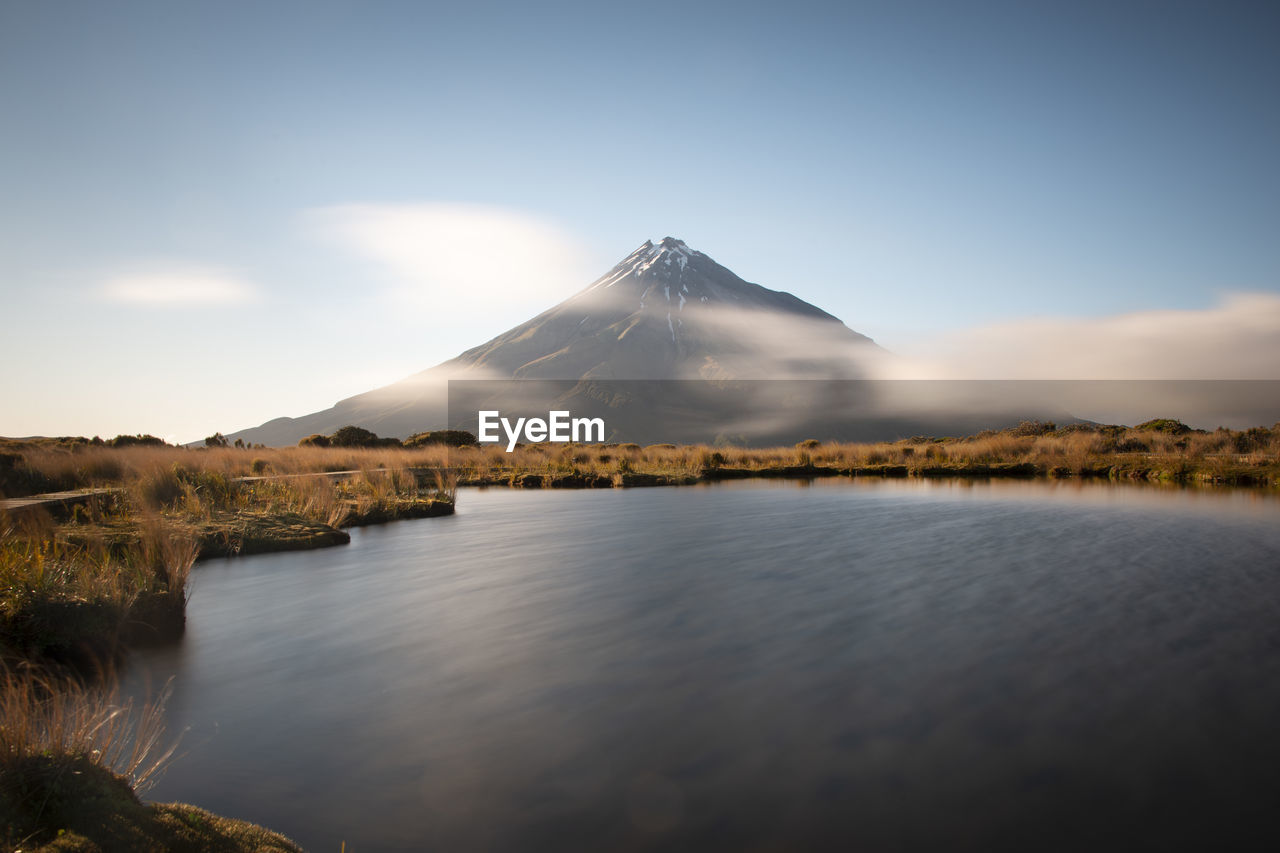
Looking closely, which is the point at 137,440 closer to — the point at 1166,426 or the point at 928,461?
the point at 928,461

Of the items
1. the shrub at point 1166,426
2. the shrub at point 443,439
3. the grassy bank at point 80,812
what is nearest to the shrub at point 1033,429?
the shrub at point 1166,426

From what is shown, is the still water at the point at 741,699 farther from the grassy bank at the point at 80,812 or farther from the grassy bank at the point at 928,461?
the grassy bank at the point at 928,461

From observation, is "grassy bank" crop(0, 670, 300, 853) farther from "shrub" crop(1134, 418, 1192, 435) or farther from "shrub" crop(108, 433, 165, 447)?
"shrub" crop(1134, 418, 1192, 435)

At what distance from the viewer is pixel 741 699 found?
5781 mm

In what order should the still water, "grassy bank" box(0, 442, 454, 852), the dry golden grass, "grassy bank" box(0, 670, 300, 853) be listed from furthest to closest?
the still water < the dry golden grass < "grassy bank" box(0, 442, 454, 852) < "grassy bank" box(0, 670, 300, 853)

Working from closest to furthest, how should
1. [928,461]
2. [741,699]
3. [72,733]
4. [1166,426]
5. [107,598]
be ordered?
[72,733]
[741,699]
[107,598]
[928,461]
[1166,426]

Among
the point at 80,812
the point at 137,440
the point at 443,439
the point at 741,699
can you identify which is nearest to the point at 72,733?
the point at 80,812

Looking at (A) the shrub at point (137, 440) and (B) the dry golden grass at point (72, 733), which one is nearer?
(B) the dry golden grass at point (72, 733)

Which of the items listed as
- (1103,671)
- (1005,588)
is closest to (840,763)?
(1103,671)

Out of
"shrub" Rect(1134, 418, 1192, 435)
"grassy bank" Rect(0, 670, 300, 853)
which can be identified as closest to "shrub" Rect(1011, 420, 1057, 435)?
"shrub" Rect(1134, 418, 1192, 435)

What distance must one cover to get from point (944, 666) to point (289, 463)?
24605 millimetres

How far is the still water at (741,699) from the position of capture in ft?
13.3

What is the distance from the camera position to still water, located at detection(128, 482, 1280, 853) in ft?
13.3

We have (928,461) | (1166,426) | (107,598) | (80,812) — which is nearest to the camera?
(80,812)
